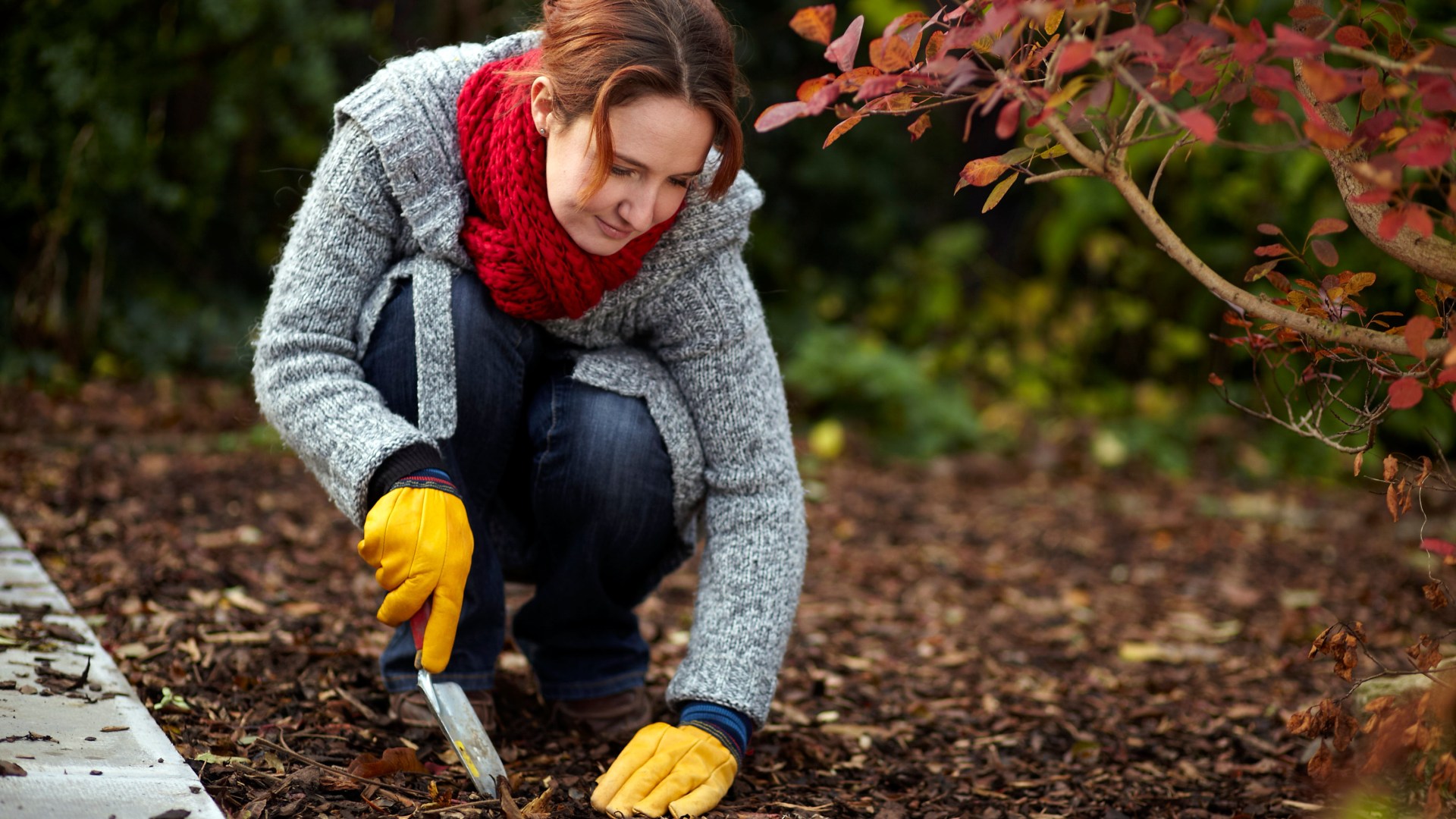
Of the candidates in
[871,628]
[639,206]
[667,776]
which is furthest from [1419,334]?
[871,628]

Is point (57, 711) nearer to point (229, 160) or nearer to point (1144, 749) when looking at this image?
point (1144, 749)

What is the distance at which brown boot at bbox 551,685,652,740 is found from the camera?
1.78 metres

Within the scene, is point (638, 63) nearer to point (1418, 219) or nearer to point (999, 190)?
point (999, 190)

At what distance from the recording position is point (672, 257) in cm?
164

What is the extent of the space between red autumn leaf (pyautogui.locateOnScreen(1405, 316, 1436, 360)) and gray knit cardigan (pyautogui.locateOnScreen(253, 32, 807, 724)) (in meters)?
0.79

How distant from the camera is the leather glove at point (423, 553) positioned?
1.42 metres

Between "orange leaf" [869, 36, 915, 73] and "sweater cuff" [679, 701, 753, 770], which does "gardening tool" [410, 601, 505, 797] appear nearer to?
"sweater cuff" [679, 701, 753, 770]

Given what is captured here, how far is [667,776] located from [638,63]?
830 millimetres

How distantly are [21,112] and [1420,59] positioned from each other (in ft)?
12.6

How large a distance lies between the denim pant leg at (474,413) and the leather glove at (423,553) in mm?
141

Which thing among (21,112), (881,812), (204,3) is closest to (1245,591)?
(881,812)

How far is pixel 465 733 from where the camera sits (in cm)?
147

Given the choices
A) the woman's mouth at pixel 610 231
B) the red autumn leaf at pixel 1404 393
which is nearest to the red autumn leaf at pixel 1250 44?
the red autumn leaf at pixel 1404 393

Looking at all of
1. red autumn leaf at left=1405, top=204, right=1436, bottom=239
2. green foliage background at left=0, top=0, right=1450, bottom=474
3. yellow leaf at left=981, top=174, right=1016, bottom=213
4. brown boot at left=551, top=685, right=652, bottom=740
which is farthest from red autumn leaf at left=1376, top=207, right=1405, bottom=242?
green foliage background at left=0, top=0, right=1450, bottom=474
